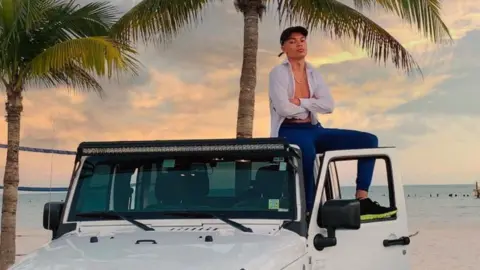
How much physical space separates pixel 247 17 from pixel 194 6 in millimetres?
993

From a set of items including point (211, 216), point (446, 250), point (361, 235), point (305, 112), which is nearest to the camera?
point (211, 216)

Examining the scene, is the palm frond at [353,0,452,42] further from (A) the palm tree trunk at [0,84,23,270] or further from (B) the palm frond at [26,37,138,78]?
(A) the palm tree trunk at [0,84,23,270]

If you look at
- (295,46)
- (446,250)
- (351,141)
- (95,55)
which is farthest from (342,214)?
(446,250)

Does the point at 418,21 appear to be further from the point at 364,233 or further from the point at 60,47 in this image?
the point at 364,233

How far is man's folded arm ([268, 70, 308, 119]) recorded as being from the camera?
235 inches

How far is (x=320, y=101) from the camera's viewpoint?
6.15 meters

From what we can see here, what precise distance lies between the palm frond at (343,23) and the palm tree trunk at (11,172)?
19.3ft

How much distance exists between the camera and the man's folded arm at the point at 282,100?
5980 mm

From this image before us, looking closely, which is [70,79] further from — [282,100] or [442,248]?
[442,248]

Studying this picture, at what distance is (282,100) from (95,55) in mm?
5936

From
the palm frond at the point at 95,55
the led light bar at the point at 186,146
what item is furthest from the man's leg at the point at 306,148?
the palm frond at the point at 95,55

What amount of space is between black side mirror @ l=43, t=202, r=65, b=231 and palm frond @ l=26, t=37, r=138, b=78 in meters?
5.80

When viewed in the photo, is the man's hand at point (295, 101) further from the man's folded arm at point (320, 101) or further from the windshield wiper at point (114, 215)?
the windshield wiper at point (114, 215)

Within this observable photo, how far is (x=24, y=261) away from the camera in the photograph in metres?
4.48
